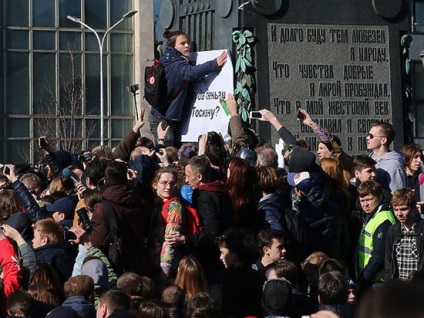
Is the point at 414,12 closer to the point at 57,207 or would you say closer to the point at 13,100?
the point at 13,100

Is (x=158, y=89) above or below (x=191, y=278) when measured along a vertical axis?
above

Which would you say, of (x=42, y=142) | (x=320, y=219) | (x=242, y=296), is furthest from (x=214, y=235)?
(x=42, y=142)

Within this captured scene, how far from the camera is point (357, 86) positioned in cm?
1334

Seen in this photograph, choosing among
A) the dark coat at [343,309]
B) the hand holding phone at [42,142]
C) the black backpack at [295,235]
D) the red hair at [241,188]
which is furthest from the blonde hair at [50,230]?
the hand holding phone at [42,142]

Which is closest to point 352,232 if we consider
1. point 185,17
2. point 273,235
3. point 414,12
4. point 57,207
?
point 273,235

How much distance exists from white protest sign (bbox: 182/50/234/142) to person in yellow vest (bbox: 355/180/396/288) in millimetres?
2914

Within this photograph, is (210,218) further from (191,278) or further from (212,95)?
(212,95)

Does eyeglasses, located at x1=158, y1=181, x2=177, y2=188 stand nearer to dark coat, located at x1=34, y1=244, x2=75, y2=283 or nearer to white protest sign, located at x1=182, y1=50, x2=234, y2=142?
dark coat, located at x1=34, y1=244, x2=75, y2=283

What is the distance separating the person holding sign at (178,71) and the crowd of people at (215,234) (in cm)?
147

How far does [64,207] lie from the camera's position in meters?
10.6

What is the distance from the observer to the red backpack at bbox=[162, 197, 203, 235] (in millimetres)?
9633

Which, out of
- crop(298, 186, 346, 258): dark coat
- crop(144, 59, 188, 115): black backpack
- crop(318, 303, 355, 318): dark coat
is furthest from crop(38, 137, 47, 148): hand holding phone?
crop(318, 303, 355, 318): dark coat

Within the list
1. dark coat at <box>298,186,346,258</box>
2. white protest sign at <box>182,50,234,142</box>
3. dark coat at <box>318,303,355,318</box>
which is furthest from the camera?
white protest sign at <box>182,50,234,142</box>

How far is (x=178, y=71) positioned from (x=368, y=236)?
11.3 ft
